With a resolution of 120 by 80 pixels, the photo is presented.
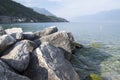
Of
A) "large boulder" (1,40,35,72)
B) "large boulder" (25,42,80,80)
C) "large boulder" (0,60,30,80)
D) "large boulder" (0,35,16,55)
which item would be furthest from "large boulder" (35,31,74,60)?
"large boulder" (0,60,30,80)

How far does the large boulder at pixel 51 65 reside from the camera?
56.5ft

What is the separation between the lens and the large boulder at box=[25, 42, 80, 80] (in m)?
17.2

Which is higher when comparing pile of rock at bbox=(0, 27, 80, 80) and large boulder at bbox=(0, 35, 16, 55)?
large boulder at bbox=(0, 35, 16, 55)

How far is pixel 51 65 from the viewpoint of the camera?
17.7 meters

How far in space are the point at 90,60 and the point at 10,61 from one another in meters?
14.5

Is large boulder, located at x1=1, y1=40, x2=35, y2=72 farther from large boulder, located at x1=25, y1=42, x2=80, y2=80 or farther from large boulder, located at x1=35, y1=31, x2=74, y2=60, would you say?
large boulder, located at x1=35, y1=31, x2=74, y2=60

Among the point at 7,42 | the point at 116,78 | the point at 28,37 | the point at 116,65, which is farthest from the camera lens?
the point at 116,65

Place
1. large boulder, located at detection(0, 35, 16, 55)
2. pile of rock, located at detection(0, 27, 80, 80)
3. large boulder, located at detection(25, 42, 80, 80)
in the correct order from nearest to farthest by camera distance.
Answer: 1. pile of rock, located at detection(0, 27, 80, 80)
2. large boulder, located at detection(25, 42, 80, 80)
3. large boulder, located at detection(0, 35, 16, 55)

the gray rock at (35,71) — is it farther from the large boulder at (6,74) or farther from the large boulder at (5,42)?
the large boulder at (6,74)

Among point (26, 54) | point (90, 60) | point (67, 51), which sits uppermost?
point (26, 54)

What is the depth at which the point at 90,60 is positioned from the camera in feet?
96.5

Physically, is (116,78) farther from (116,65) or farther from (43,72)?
(43,72)

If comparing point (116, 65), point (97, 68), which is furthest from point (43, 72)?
point (116, 65)

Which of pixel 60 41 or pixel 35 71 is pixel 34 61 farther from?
pixel 60 41
